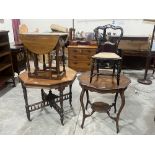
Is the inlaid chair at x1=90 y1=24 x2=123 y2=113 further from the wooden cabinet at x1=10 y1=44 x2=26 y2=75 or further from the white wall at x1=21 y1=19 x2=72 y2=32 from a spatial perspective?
the white wall at x1=21 y1=19 x2=72 y2=32

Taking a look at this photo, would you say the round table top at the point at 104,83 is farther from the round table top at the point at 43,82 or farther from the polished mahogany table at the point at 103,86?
the round table top at the point at 43,82

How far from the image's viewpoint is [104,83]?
80.7 inches

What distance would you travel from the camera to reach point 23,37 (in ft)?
6.45

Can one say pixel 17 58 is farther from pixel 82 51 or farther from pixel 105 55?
pixel 105 55

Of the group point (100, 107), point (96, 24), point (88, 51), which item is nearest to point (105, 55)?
point (100, 107)

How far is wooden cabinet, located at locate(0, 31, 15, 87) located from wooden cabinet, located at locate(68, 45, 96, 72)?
1587 millimetres

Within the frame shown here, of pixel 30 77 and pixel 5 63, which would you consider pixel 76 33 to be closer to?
pixel 5 63

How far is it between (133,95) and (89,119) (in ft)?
4.04

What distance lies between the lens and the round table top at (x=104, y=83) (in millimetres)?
1933

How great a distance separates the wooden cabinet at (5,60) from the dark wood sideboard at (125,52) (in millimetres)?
1587

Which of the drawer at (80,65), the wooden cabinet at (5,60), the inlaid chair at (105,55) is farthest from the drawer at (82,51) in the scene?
the inlaid chair at (105,55)

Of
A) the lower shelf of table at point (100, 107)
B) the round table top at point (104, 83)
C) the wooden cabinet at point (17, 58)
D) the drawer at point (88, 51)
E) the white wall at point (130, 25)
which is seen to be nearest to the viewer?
the round table top at point (104, 83)

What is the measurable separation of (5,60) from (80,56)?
1851mm

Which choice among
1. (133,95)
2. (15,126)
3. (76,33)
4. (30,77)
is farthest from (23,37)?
(76,33)
